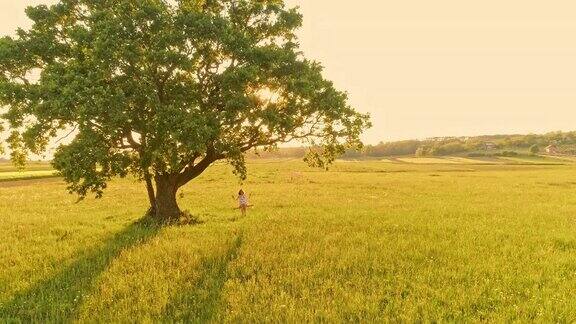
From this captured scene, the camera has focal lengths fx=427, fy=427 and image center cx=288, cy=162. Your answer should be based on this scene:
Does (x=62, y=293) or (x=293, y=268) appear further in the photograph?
(x=293, y=268)

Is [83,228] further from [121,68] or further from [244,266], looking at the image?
[244,266]

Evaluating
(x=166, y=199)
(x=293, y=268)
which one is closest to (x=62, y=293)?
(x=293, y=268)

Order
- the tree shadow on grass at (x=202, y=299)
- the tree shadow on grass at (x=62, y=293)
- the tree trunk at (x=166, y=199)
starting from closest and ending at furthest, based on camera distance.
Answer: the tree shadow on grass at (x=202, y=299) → the tree shadow on grass at (x=62, y=293) → the tree trunk at (x=166, y=199)

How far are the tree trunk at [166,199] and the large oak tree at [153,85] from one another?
69.5 inches

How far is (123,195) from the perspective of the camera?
42.3m

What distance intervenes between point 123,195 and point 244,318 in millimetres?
35154

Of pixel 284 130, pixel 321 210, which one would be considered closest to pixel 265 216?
pixel 321 210

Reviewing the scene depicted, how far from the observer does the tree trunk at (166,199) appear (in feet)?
81.7

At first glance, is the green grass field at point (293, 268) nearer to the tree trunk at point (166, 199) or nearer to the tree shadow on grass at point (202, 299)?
the tree shadow on grass at point (202, 299)

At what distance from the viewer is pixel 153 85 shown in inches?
769

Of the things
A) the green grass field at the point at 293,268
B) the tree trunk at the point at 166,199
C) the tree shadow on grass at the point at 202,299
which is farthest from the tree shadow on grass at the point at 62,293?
the tree trunk at the point at 166,199

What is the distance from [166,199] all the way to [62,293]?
12.6 meters

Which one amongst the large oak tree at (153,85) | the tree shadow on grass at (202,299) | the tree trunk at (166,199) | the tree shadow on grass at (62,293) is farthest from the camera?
the tree trunk at (166,199)

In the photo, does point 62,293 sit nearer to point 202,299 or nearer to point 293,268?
point 202,299
